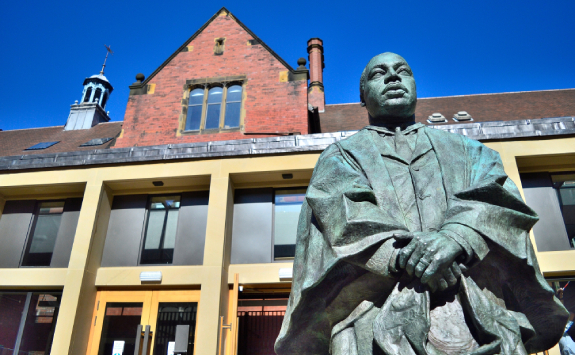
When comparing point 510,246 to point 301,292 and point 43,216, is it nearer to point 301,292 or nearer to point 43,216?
point 301,292

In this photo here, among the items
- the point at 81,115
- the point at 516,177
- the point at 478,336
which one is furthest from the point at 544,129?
the point at 81,115

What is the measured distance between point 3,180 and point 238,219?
7.37 meters

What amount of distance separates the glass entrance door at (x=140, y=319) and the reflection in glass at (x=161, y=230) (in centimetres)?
114

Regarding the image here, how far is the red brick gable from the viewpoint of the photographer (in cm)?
1531

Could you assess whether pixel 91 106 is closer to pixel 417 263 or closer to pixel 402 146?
pixel 402 146

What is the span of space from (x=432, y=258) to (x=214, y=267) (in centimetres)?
1042

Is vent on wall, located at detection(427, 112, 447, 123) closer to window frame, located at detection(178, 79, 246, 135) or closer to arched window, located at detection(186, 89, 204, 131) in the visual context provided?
window frame, located at detection(178, 79, 246, 135)

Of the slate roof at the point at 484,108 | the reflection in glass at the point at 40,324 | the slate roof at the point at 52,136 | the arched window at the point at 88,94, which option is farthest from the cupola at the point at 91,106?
the slate roof at the point at 484,108

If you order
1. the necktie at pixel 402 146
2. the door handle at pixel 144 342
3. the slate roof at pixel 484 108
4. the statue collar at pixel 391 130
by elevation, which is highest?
the slate roof at pixel 484 108

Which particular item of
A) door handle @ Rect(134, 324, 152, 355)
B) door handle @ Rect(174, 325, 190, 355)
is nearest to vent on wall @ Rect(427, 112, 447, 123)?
door handle @ Rect(174, 325, 190, 355)

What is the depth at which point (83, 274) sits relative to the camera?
1196 cm

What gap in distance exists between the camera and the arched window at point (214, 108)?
15.7 m

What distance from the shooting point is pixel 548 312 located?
1996mm

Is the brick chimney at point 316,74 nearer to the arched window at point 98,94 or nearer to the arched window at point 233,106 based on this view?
the arched window at point 233,106
